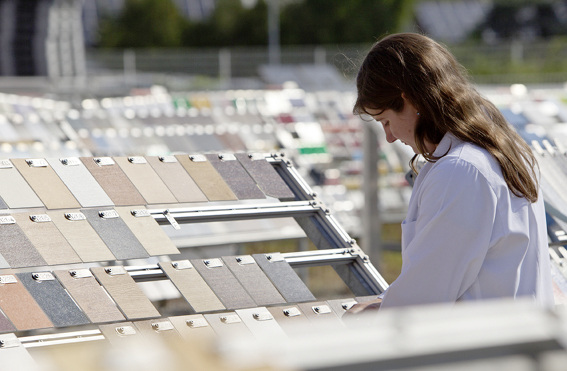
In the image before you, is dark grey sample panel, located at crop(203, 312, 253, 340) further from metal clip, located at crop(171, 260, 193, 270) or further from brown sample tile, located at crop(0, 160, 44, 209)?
brown sample tile, located at crop(0, 160, 44, 209)

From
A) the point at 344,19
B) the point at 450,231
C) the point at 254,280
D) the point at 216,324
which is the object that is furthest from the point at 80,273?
the point at 344,19

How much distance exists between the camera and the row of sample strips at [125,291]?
1.99 meters

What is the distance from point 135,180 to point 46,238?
0.39m

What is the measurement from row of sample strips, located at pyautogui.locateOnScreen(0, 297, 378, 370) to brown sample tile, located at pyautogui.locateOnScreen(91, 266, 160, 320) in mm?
25

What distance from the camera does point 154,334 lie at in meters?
2.04

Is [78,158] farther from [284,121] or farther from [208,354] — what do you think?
[284,121]

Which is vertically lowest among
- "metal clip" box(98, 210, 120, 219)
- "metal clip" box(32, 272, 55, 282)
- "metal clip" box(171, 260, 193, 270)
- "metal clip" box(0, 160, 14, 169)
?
"metal clip" box(32, 272, 55, 282)

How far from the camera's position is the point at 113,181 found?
242 cm

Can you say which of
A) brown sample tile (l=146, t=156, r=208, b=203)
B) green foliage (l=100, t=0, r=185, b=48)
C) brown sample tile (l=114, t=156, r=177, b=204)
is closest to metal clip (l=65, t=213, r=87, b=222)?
brown sample tile (l=114, t=156, r=177, b=204)

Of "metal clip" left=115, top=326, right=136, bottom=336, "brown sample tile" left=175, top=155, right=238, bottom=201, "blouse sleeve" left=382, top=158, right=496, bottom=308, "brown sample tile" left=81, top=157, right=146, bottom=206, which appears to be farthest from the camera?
"brown sample tile" left=175, top=155, right=238, bottom=201

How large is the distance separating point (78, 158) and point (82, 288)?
539mm

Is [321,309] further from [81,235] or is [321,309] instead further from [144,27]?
[144,27]

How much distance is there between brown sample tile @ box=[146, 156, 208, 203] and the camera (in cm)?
247

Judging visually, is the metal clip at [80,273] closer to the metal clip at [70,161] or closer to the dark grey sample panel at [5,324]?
the dark grey sample panel at [5,324]
